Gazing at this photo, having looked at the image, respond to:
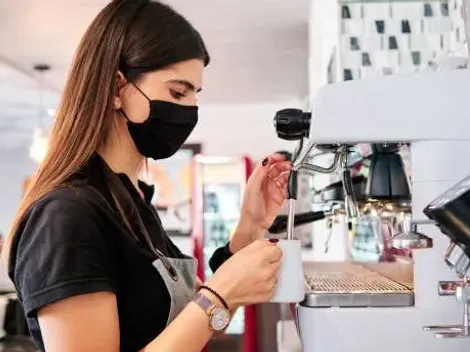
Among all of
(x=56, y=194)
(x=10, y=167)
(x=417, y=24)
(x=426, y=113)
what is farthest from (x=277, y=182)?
(x=10, y=167)

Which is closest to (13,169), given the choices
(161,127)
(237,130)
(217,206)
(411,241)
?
(237,130)

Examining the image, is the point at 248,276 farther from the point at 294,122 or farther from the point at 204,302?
the point at 294,122

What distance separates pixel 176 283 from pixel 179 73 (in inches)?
12.3

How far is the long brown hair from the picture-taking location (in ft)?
2.81

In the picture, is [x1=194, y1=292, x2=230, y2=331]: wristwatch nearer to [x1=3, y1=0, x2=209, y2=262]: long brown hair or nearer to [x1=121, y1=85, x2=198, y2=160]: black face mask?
[x1=3, y1=0, x2=209, y2=262]: long brown hair

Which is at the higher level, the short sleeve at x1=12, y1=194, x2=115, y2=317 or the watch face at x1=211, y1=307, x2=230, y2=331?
the short sleeve at x1=12, y1=194, x2=115, y2=317

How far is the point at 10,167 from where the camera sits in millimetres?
7543

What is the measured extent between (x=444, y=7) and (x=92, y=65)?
1208mm

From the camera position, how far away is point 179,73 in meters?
0.92

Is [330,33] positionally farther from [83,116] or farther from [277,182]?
[83,116]

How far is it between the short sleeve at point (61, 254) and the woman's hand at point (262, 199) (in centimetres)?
42

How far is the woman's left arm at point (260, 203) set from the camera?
3.86 feet

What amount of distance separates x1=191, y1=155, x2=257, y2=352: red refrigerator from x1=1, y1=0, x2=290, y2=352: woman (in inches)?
142

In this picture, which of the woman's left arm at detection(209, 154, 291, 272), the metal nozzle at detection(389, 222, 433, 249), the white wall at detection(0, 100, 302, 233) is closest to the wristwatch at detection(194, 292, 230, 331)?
the metal nozzle at detection(389, 222, 433, 249)
